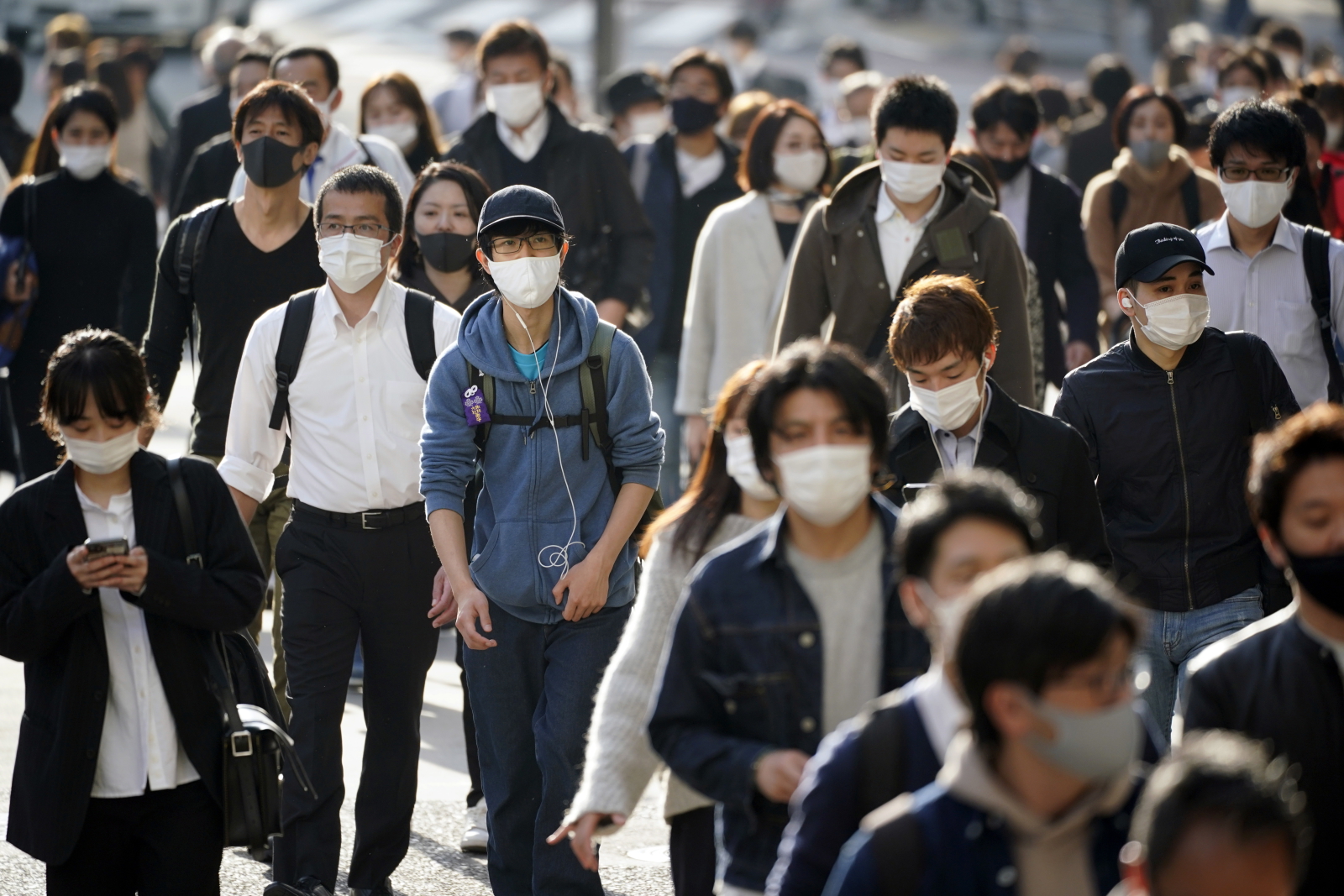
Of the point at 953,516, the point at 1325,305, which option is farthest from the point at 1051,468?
the point at 1325,305

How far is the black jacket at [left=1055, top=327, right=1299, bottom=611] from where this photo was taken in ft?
18.1

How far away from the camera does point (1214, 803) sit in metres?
2.49

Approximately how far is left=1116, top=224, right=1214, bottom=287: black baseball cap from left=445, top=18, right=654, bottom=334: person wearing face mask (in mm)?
3382

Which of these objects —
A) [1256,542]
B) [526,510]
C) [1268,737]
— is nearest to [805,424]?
[1268,737]

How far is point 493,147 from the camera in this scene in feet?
29.4

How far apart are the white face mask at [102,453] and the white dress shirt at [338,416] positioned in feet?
4.25

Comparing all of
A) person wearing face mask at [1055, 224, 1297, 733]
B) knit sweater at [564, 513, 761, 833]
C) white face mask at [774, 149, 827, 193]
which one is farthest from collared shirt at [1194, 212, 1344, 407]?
knit sweater at [564, 513, 761, 833]

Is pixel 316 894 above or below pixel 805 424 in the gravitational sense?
below

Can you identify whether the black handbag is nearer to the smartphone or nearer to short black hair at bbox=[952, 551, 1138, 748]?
the smartphone

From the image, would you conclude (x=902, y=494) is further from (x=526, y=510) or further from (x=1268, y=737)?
(x=1268, y=737)

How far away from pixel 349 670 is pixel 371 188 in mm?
1420

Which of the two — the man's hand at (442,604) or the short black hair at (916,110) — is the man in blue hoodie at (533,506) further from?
the short black hair at (916,110)

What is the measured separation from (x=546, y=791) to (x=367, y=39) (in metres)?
31.2

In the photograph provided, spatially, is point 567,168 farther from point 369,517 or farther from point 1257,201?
point 369,517
